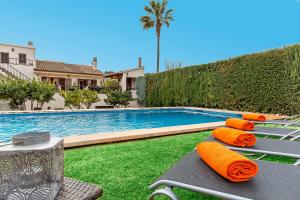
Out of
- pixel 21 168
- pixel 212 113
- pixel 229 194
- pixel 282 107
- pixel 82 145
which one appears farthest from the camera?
pixel 212 113

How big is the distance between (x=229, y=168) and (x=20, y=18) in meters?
42.7

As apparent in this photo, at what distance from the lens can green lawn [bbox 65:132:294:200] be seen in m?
2.72

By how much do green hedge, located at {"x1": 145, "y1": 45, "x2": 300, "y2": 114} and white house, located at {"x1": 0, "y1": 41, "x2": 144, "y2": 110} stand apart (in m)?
6.50

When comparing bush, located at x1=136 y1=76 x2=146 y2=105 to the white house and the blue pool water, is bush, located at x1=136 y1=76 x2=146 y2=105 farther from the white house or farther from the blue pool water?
the blue pool water

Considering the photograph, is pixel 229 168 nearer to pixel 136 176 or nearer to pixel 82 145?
pixel 136 176

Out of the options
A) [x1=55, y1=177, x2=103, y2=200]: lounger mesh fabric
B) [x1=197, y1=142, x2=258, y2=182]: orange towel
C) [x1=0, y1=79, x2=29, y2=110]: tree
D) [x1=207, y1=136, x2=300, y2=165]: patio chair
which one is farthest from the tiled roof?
[x1=197, y1=142, x2=258, y2=182]: orange towel

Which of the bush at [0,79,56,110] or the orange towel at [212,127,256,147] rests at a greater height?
the bush at [0,79,56,110]

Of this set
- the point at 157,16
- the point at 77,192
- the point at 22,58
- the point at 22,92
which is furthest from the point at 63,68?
the point at 77,192

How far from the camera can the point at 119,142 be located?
5.26m

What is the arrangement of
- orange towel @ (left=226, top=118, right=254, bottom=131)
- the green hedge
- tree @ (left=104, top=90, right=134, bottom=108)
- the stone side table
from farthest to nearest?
tree @ (left=104, top=90, right=134, bottom=108), the green hedge, orange towel @ (left=226, top=118, right=254, bottom=131), the stone side table

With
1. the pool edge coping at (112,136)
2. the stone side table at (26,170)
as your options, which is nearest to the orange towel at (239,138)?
the stone side table at (26,170)

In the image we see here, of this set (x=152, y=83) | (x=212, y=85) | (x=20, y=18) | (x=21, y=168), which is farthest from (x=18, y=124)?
(x=20, y=18)

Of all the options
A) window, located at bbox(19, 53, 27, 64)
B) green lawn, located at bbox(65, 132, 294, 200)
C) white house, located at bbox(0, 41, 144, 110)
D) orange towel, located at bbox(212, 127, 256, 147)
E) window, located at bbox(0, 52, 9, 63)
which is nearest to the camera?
green lawn, located at bbox(65, 132, 294, 200)

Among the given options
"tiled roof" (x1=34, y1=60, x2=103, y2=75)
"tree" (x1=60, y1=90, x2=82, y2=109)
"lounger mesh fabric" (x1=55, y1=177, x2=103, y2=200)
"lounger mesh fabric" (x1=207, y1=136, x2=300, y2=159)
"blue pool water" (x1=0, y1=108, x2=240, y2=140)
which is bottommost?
"blue pool water" (x1=0, y1=108, x2=240, y2=140)
